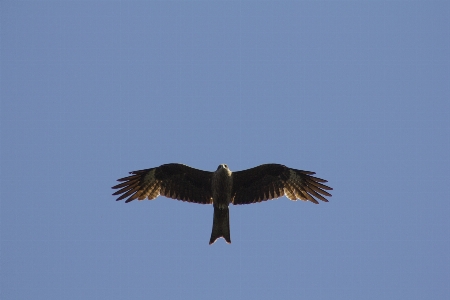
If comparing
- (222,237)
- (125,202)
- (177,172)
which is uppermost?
(177,172)

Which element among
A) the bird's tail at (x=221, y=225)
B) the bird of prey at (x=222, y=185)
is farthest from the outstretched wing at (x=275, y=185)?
the bird's tail at (x=221, y=225)

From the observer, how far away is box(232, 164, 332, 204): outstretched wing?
36.7 ft

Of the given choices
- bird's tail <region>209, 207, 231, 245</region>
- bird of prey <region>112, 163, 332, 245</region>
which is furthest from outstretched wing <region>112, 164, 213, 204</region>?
bird's tail <region>209, 207, 231, 245</region>

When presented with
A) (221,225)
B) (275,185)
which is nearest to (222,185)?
(221,225)

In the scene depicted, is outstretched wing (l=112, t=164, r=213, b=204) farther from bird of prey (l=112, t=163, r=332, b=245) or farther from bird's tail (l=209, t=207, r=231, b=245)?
bird's tail (l=209, t=207, r=231, b=245)

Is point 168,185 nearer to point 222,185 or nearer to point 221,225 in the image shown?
point 222,185

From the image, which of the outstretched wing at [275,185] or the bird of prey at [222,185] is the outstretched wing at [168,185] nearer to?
the bird of prey at [222,185]

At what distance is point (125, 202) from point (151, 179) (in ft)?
2.56

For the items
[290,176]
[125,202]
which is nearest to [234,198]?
[290,176]

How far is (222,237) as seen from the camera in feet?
34.6

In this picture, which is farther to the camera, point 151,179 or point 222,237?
point 151,179

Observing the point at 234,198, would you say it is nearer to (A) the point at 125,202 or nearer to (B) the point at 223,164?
(B) the point at 223,164

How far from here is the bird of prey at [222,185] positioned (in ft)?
36.0

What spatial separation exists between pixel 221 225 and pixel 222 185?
85 centimetres
